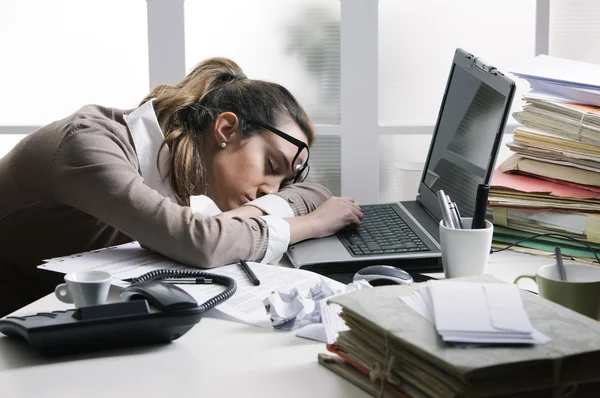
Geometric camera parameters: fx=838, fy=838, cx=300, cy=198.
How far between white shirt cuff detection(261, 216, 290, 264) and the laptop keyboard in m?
0.12

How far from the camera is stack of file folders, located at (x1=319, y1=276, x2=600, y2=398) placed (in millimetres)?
807

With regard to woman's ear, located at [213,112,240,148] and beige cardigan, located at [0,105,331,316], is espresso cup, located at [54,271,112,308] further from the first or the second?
woman's ear, located at [213,112,240,148]

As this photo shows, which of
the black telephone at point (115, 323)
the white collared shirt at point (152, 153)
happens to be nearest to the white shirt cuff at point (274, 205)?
the white collared shirt at point (152, 153)

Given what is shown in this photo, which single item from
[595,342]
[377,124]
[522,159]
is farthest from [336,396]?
[377,124]

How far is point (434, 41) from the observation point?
97.9 inches

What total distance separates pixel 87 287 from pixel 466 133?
2.95 feet

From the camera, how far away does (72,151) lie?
1542 mm

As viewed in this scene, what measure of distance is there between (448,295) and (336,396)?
0.56 ft

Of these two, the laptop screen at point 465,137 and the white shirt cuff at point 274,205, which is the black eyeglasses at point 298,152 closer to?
the white shirt cuff at point 274,205

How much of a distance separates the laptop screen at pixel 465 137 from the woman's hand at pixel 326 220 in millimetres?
216

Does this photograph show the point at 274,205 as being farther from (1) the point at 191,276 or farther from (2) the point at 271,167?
(1) the point at 191,276

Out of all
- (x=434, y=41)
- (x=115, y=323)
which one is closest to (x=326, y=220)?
(x=115, y=323)

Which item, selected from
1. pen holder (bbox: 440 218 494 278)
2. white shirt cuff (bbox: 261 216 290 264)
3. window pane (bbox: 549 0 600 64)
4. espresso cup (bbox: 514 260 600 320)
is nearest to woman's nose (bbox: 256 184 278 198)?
white shirt cuff (bbox: 261 216 290 264)

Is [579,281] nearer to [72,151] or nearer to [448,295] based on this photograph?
[448,295]
